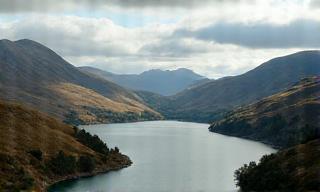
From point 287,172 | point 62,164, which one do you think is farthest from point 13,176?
point 287,172

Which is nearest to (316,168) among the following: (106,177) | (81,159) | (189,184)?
(189,184)

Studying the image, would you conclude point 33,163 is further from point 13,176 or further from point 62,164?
point 13,176

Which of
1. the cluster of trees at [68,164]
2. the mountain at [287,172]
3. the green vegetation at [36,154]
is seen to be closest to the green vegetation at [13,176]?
the green vegetation at [36,154]

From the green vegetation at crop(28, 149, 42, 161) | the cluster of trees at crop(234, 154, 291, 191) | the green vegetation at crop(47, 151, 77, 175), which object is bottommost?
the cluster of trees at crop(234, 154, 291, 191)

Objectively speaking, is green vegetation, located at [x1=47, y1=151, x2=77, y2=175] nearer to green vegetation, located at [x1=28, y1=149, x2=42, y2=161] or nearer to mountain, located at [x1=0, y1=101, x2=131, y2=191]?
mountain, located at [x1=0, y1=101, x2=131, y2=191]

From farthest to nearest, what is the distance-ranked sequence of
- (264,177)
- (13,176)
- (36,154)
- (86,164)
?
(86,164), (36,154), (13,176), (264,177)

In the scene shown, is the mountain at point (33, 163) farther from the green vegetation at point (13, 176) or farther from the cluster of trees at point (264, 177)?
the cluster of trees at point (264, 177)

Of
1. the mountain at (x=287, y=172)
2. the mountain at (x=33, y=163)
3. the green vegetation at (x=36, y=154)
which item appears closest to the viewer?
the mountain at (x=287, y=172)

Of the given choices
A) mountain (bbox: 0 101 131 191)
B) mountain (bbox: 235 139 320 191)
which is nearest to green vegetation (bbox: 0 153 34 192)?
mountain (bbox: 0 101 131 191)
